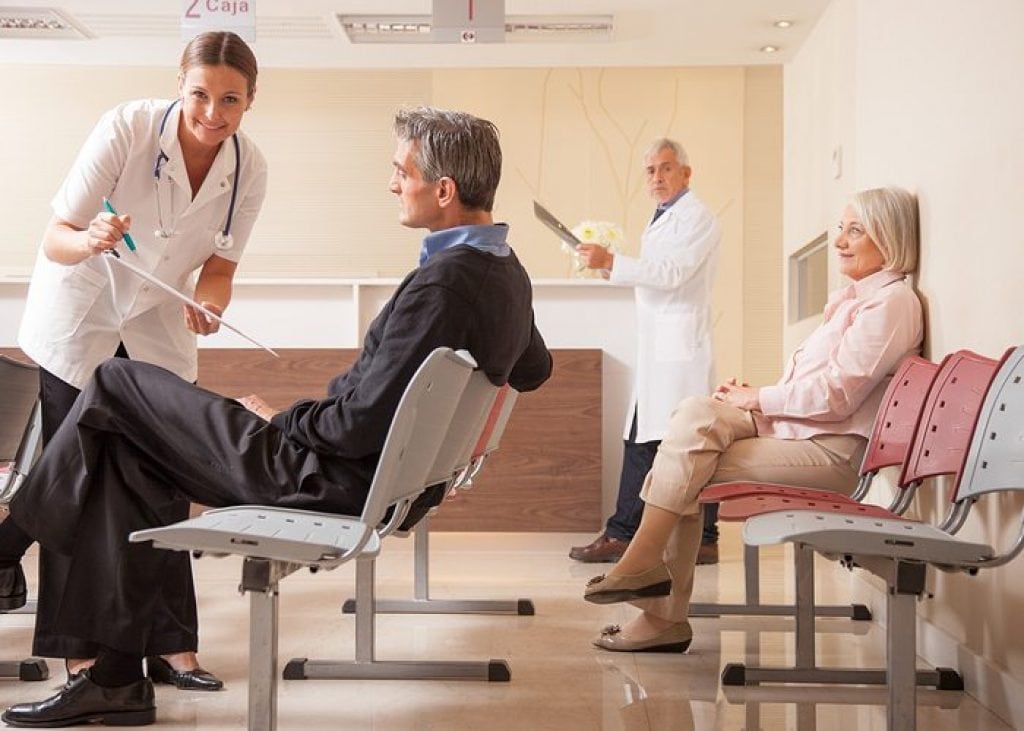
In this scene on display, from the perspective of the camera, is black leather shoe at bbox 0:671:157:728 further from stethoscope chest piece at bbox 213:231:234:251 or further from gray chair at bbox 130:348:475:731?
stethoscope chest piece at bbox 213:231:234:251

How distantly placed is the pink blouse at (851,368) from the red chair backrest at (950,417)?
0.33 meters

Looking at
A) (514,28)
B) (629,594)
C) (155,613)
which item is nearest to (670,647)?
(629,594)

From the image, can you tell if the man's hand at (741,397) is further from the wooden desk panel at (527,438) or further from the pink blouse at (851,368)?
the wooden desk panel at (527,438)

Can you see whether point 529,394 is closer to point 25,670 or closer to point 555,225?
point 555,225

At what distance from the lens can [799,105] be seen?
582cm

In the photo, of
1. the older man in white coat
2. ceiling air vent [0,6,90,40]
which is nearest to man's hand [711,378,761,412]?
the older man in white coat

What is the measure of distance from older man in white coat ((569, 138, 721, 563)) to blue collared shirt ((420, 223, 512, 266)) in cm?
257

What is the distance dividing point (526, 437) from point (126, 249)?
2.87 meters

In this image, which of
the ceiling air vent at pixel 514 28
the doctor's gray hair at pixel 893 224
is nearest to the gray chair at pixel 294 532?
the doctor's gray hair at pixel 893 224

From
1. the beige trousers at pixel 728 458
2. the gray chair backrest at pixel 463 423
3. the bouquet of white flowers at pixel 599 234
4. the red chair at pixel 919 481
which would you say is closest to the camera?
the gray chair backrest at pixel 463 423

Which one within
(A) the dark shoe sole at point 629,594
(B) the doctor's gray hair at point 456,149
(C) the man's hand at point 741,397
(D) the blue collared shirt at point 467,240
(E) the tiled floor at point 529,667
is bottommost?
(E) the tiled floor at point 529,667

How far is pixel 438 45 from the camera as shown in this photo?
6.57m

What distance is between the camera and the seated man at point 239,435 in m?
2.19

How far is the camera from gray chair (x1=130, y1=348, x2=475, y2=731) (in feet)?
6.30
